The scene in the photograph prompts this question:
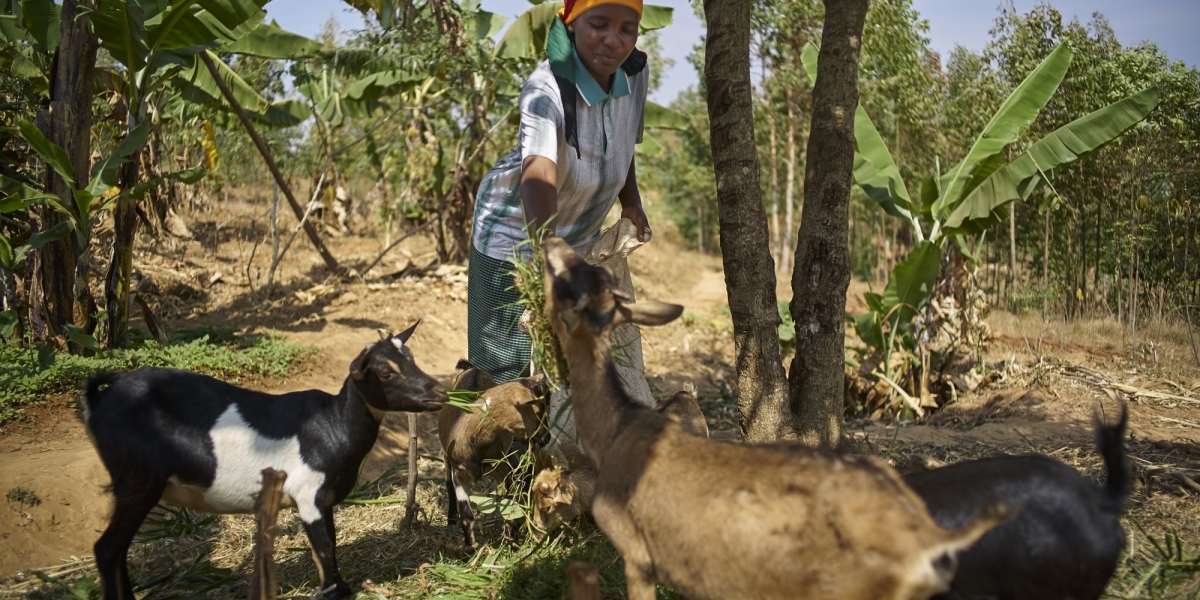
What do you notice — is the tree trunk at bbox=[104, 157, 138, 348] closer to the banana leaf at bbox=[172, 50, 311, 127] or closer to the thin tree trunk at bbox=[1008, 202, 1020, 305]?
the banana leaf at bbox=[172, 50, 311, 127]

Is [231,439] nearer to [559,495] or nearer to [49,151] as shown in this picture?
[559,495]

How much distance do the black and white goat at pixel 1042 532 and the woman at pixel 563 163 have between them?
199 centimetres

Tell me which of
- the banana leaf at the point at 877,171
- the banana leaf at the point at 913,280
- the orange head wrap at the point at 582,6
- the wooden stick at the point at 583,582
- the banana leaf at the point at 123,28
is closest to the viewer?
the wooden stick at the point at 583,582

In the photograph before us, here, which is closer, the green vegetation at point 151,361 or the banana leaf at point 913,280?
the green vegetation at point 151,361

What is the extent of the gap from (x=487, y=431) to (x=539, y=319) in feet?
3.49

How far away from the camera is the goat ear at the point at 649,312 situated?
313 cm

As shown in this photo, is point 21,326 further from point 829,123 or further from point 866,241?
point 866,241

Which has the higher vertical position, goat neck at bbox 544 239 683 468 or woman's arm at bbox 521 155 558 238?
woman's arm at bbox 521 155 558 238

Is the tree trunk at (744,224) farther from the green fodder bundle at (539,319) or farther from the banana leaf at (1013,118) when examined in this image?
the banana leaf at (1013,118)

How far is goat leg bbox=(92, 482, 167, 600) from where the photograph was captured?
3.54m

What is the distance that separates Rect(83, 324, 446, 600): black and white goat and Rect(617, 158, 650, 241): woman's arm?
4.45ft

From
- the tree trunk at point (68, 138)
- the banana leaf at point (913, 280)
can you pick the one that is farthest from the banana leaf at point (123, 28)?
the banana leaf at point (913, 280)

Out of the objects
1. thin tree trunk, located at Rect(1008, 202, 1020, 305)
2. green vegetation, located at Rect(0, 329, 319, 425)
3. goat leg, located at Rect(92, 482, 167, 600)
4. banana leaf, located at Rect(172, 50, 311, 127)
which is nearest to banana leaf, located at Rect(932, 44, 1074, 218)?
thin tree trunk, located at Rect(1008, 202, 1020, 305)

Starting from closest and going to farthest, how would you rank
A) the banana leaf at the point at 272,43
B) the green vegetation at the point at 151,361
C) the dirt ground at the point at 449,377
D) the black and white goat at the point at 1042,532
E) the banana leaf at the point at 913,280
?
the black and white goat at the point at 1042,532, the dirt ground at the point at 449,377, the green vegetation at the point at 151,361, the banana leaf at the point at 913,280, the banana leaf at the point at 272,43
